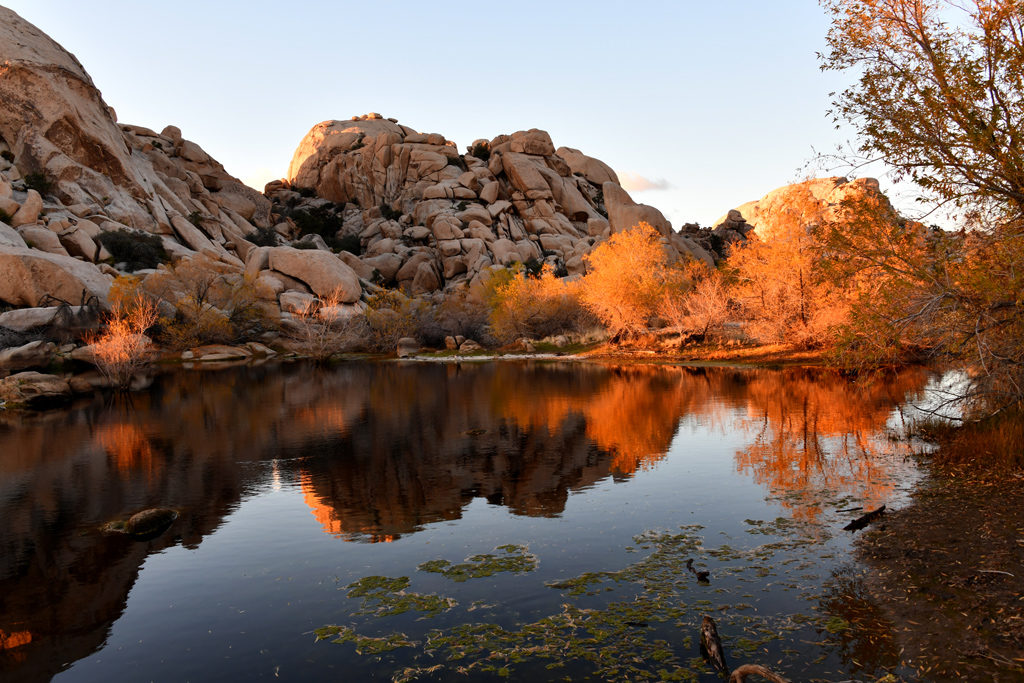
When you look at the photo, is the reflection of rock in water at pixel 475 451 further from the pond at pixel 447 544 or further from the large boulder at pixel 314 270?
the large boulder at pixel 314 270

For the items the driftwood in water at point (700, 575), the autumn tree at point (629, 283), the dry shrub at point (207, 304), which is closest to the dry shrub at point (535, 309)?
the autumn tree at point (629, 283)

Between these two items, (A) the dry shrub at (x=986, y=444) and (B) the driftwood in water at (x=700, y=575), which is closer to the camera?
(B) the driftwood in water at (x=700, y=575)

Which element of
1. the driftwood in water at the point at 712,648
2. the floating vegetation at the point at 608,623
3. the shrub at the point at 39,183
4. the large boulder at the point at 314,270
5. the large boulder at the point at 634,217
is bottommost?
the floating vegetation at the point at 608,623

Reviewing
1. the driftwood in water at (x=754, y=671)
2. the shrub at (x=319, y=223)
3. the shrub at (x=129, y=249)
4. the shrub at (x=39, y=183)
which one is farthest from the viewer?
the shrub at (x=319, y=223)

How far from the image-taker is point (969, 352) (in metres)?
14.6

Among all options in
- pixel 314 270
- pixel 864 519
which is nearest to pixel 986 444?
pixel 864 519

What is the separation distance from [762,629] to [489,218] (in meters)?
89.9

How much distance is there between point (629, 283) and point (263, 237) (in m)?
60.3

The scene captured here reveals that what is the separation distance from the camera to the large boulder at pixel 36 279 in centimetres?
4356

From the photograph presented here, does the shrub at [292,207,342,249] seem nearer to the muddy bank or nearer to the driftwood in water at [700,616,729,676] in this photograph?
the muddy bank

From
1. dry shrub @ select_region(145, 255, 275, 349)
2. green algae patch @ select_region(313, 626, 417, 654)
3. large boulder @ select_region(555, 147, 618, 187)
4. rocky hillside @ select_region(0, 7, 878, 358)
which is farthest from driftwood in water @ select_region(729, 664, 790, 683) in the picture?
large boulder @ select_region(555, 147, 618, 187)

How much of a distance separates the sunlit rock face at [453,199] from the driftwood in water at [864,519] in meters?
64.0

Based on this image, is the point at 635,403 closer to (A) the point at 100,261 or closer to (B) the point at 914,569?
(B) the point at 914,569

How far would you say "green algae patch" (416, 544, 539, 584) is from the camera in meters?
9.65
